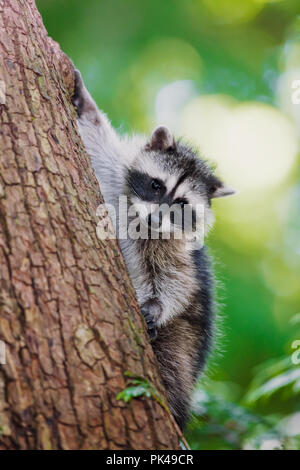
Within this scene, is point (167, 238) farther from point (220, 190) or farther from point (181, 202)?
point (220, 190)

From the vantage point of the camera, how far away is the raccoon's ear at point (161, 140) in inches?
163

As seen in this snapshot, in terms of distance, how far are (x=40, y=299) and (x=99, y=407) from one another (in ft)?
1.58

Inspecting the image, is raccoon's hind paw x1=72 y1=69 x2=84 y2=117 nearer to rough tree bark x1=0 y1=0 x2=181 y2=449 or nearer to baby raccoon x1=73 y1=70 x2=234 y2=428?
baby raccoon x1=73 y1=70 x2=234 y2=428

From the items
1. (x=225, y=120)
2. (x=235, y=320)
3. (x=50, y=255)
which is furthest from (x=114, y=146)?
(x=225, y=120)

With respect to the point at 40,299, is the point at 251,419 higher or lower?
lower

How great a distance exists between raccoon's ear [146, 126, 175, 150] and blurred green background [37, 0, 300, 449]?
10.1 feet

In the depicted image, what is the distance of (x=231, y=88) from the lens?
811 centimetres

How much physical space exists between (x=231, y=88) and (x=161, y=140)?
14.4ft

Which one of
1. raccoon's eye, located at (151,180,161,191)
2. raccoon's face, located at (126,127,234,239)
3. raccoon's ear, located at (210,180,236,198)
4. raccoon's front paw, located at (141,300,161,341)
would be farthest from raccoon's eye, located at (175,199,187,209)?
raccoon's front paw, located at (141,300,161,341)

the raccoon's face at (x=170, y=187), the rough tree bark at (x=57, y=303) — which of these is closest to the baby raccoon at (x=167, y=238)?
the raccoon's face at (x=170, y=187)

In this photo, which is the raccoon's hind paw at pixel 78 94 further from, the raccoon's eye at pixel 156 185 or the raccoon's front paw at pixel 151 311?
the raccoon's front paw at pixel 151 311

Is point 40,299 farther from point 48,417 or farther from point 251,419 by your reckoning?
point 251,419

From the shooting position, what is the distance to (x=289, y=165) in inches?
326

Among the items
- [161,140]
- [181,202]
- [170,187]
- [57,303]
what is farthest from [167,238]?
[57,303]
